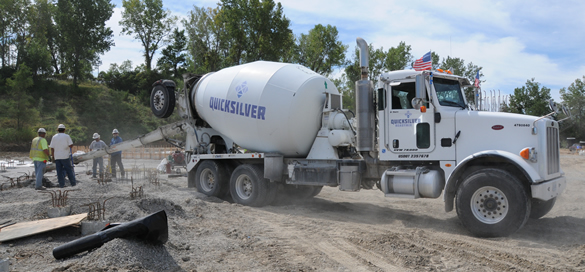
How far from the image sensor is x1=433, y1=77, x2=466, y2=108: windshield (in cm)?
762

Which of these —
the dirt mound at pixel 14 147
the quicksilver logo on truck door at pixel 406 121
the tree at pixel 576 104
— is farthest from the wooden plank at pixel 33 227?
the tree at pixel 576 104

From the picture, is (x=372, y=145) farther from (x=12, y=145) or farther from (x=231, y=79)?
(x=12, y=145)

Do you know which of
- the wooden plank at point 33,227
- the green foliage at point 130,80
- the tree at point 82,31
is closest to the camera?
the wooden plank at point 33,227

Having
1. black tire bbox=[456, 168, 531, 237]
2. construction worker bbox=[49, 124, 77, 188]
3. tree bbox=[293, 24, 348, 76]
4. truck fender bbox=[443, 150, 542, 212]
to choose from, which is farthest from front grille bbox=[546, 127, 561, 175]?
tree bbox=[293, 24, 348, 76]

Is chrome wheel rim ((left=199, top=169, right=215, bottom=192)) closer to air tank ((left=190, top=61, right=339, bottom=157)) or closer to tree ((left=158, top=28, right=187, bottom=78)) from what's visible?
air tank ((left=190, top=61, right=339, bottom=157))

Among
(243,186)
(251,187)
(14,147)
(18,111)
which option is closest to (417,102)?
(251,187)

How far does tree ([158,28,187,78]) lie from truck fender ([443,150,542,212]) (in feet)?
176

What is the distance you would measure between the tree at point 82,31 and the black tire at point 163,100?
3914 cm

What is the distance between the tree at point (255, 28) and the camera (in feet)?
99.1

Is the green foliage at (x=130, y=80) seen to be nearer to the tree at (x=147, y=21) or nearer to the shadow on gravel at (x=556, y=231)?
the tree at (x=147, y=21)

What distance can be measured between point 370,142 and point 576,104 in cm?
4777

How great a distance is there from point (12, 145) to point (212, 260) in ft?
105

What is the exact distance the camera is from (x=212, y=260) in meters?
5.25

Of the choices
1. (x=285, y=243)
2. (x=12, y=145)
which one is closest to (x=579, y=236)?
(x=285, y=243)
